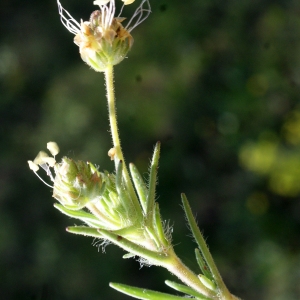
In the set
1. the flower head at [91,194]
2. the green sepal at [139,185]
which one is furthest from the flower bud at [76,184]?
the green sepal at [139,185]

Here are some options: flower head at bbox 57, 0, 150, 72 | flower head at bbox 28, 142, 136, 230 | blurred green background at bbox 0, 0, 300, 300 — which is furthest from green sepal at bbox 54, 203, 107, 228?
blurred green background at bbox 0, 0, 300, 300

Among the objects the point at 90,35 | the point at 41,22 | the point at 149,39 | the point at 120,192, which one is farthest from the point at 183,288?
the point at 41,22

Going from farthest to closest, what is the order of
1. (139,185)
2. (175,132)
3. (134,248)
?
(175,132) < (139,185) < (134,248)

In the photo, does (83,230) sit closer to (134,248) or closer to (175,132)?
(134,248)

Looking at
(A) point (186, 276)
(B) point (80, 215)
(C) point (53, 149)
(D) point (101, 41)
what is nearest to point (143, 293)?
(A) point (186, 276)

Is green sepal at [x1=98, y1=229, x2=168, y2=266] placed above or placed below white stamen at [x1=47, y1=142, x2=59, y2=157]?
below

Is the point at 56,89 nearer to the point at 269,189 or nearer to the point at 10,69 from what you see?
the point at 10,69

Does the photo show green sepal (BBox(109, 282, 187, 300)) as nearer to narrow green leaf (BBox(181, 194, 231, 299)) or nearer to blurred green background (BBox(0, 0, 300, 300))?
narrow green leaf (BBox(181, 194, 231, 299))
